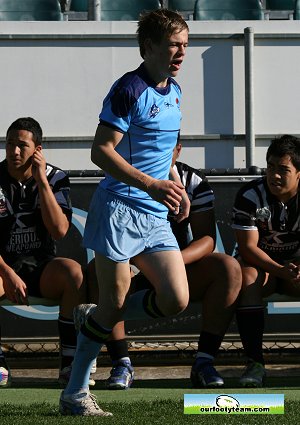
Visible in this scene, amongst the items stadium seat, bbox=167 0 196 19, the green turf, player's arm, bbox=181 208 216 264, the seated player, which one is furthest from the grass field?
stadium seat, bbox=167 0 196 19

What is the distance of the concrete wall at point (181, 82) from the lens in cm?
1073

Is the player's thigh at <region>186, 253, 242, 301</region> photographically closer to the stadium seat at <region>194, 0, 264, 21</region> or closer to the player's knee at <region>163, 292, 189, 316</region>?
the player's knee at <region>163, 292, 189, 316</region>

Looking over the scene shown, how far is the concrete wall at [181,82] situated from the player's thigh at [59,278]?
16.3ft

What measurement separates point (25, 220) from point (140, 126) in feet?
5.27

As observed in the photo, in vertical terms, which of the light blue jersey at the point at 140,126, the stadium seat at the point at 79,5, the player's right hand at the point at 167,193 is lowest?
the player's right hand at the point at 167,193

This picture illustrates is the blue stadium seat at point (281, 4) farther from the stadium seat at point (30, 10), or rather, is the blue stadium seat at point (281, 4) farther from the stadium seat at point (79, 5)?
the stadium seat at point (30, 10)

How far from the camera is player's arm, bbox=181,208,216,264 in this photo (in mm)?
5770

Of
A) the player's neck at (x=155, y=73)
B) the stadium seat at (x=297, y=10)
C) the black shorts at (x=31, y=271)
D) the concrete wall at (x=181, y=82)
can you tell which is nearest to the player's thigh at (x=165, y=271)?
the player's neck at (x=155, y=73)

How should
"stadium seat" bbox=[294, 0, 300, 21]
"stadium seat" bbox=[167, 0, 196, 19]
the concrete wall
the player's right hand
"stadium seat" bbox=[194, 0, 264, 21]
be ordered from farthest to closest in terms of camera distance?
"stadium seat" bbox=[167, 0, 196, 19] < "stadium seat" bbox=[294, 0, 300, 21] < "stadium seat" bbox=[194, 0, 264, 21] < the concrete wall < the player's right hand

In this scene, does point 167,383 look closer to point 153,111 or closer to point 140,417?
point 140,417

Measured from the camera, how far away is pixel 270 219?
5.97 m

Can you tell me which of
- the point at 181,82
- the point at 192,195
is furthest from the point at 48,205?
the point at 181,82

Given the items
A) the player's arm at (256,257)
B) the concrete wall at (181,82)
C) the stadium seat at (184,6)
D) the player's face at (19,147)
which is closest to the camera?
the player's arm at (256,257)

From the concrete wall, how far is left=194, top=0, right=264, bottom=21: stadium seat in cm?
49
